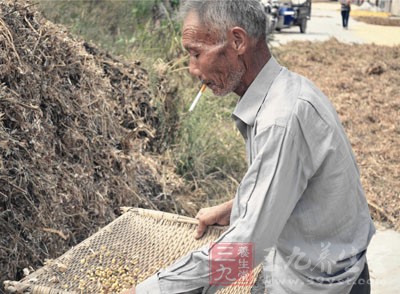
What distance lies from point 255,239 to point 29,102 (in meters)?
1.99

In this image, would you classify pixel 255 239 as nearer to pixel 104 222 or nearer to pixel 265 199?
pixel 265 199

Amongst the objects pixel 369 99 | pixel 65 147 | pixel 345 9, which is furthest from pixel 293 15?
pixel 65 147

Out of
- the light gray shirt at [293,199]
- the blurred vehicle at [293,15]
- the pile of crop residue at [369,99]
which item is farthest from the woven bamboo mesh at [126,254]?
the blurred vehicle at [293,15]

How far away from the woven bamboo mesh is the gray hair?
1059mm

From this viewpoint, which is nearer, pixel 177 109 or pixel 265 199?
pixel 265 199

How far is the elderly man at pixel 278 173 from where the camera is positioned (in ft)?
5.29

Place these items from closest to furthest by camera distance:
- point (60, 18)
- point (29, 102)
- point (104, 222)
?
1. point (29, 102)
2. point (104, 222)
3. point (60, 18)

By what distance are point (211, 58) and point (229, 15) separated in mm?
134

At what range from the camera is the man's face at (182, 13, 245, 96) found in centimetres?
175

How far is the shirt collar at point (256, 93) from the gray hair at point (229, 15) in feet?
0.34

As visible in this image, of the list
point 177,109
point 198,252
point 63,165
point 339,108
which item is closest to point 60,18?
point 177,109

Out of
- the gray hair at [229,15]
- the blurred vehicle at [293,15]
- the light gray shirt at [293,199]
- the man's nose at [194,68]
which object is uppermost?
the gray hair at [229,15]

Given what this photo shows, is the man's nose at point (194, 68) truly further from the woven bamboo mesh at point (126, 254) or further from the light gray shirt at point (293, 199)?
the woven bamboo mesh at point (126, 254)

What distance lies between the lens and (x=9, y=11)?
3.41m
